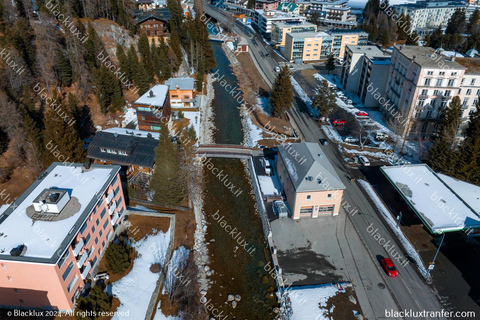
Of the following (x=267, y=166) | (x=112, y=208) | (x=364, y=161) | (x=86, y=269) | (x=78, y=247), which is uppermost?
(x=78, y=247)

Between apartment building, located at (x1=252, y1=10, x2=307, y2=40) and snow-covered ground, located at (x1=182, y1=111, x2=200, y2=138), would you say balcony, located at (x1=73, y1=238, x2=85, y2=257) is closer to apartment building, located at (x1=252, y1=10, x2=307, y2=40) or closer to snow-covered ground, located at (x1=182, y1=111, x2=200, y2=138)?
snow-covered ground, located at (x1=182, y1=111, x2=200, y2=138)

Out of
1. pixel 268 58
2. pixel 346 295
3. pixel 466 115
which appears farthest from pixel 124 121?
pixel 466 115

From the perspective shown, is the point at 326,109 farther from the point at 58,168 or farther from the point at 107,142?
the point at 58,168

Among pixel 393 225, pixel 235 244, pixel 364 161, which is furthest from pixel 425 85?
pixel 235 244

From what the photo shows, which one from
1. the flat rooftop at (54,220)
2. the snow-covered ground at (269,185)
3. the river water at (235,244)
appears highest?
the flat rooftop at (54,220)

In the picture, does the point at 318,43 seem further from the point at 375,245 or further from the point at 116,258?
the point at 116,258

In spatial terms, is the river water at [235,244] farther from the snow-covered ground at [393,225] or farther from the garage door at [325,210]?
the snow-covered ground at [393,225]

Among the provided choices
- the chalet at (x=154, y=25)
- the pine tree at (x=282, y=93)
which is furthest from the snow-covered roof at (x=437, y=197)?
the chalet at (x=154, y=25)
